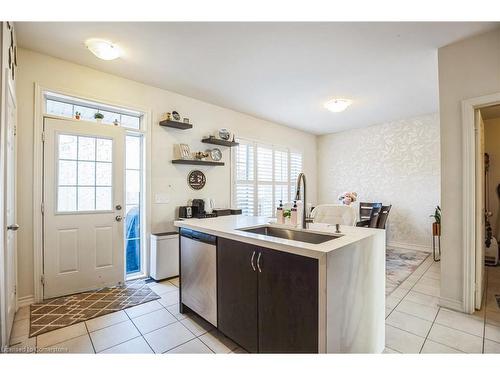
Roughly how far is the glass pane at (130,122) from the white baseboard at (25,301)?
224cm

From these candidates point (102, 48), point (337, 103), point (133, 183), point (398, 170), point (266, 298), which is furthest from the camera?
point (398, 170)

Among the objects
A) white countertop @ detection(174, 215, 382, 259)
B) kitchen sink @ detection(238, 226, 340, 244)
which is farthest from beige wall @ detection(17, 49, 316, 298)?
kitchen sink @ detection(238, 226, 340, 244)

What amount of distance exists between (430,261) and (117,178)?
16.4ft

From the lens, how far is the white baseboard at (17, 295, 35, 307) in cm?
257

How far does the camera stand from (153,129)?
3574 mm

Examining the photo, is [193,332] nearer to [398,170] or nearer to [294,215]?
[294,215]

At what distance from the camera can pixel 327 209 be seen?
2377 millimetres

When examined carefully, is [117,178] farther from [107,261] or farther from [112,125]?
[107,261]

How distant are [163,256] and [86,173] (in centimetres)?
140

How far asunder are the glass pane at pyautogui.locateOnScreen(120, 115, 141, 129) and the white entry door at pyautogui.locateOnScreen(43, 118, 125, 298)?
27cm

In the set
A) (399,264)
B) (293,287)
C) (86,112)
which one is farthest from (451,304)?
(86,112)

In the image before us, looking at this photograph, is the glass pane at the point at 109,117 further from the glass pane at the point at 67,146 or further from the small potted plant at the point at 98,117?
the glass pane at the point at 67,146

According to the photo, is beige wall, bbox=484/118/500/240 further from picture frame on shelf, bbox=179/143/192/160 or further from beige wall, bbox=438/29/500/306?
picture frame on shelf, bbox=179/143/192/160
